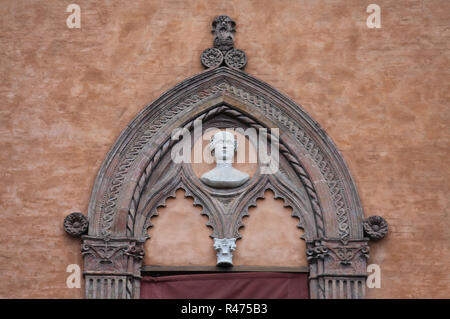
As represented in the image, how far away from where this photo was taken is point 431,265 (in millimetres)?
17016

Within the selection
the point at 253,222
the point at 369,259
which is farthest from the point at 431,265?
the point at 253,222

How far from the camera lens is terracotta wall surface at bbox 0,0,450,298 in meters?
17.1

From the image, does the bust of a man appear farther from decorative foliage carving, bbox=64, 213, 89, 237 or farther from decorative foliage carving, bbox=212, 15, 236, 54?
decorative foliage carving, bbox=64, 213, 89, 237

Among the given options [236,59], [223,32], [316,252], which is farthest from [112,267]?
[223,32]

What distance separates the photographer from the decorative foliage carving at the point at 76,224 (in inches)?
669

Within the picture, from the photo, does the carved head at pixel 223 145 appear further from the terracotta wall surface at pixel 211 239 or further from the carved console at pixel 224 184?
the terracotta wall surface at pixel 211 239

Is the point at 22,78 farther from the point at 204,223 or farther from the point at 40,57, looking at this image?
the point at 204,223

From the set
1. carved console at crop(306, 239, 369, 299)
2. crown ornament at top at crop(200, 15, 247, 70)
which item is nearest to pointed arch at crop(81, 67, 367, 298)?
carved console at crop(306, 239, 369, 299)

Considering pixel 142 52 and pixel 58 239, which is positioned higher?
pixel 142 52

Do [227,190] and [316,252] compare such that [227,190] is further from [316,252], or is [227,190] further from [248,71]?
[248,71]

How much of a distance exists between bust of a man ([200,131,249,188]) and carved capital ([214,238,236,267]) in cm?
80

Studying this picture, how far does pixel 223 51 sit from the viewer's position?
18.1m

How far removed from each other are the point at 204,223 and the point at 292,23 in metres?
3.16

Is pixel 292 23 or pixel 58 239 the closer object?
pixel 58 239
